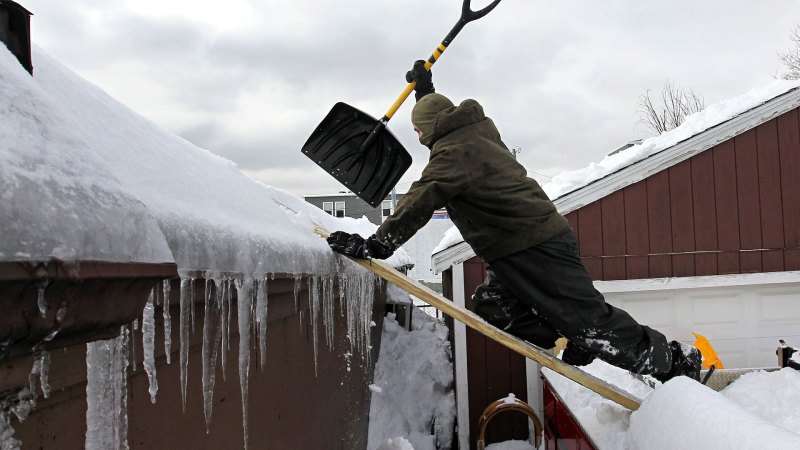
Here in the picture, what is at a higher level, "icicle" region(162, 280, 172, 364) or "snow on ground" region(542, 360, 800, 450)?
"icicle" region(162, 280, 172, 364)

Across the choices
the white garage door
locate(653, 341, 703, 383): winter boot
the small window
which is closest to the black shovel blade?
locate(653, 341, 703, 383): winter boot

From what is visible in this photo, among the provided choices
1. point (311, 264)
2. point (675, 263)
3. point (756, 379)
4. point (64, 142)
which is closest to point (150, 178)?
point (64, 142)

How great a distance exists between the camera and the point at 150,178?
1.32 meters

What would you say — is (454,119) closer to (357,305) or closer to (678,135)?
(357,305)

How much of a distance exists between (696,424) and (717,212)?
484cm

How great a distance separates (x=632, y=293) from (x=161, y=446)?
528cm

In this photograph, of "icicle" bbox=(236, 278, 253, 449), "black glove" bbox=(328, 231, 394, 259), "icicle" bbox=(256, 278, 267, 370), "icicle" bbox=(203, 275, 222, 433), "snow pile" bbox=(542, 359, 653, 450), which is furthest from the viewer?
"snow pile" bbox=(542, 359, 653, 450)

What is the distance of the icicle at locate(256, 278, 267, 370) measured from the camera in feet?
5.72

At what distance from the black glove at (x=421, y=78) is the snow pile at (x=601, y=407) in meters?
2.33

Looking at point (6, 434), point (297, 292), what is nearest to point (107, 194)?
point (6, 434)

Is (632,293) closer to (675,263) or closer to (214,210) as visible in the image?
(675,263)

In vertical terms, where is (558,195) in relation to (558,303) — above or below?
above

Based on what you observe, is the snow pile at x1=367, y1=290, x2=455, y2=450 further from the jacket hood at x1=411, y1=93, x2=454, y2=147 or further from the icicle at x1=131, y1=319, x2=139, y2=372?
the icicle at x1=131, y1=319, x2=139, y2=372

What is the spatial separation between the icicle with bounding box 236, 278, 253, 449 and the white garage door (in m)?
4.52
